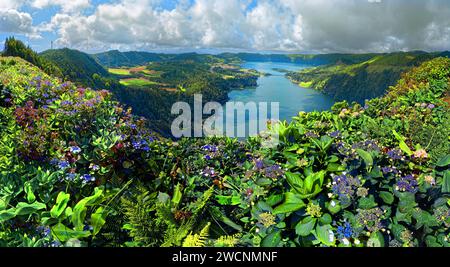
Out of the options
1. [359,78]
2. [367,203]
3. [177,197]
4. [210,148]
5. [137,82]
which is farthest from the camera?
[137,82]

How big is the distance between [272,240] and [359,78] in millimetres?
126513

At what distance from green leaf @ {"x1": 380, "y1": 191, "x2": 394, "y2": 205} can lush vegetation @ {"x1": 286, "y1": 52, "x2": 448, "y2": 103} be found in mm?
91963

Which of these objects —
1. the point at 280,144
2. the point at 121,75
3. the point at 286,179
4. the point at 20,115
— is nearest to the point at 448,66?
the point at 280,144

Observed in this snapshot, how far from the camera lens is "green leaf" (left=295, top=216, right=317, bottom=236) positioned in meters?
1.95

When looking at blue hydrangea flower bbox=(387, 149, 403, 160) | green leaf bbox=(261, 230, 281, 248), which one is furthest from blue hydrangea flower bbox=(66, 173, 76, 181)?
blue hydrangea flower bbox=(387, 149, 403, 160)

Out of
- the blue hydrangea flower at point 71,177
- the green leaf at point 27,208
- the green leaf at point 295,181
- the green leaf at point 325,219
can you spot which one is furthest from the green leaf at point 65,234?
the green leaf at point 325,219

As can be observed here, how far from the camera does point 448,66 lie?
7906 mm

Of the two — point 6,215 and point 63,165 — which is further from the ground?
point 63,165

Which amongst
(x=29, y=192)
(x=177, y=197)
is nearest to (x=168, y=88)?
(x=177, y=197)

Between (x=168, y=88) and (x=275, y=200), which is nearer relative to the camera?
(x=275, y=200)

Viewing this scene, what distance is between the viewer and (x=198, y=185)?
9.89 feet

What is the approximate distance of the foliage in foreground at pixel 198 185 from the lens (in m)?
1.99

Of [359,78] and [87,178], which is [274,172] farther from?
[359,78]
